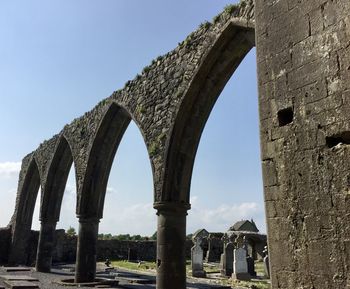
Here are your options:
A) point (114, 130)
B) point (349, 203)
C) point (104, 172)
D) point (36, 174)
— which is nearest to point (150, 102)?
point (114, 130)

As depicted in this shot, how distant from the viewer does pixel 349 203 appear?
286 cm

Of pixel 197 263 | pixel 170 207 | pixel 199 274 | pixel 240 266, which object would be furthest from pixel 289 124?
pixel 197 263

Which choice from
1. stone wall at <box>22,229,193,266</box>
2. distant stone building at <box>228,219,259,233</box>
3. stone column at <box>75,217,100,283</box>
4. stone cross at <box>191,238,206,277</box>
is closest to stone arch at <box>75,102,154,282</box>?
stone column at <box>75,217,100,283</box>

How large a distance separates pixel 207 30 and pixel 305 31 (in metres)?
3.86

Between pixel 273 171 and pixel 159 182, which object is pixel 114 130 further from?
pixel 273 171

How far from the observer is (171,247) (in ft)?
23.7

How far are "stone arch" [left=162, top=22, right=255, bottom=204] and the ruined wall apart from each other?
10.3ft

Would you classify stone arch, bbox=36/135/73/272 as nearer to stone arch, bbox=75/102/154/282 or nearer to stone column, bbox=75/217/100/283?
stone arch, bbox=75/102/154/282

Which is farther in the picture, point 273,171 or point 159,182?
point 159,182

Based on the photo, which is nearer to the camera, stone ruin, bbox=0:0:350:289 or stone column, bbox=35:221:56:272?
stone ruin, bbox=0:0:350:289

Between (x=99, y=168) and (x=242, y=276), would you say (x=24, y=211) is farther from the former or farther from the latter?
(x=242, y=276)

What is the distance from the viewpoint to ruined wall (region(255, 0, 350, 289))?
9.70 ft

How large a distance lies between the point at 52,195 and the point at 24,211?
506 cm

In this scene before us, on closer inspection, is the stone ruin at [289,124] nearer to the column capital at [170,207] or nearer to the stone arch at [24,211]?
the column capital at [170,207]
